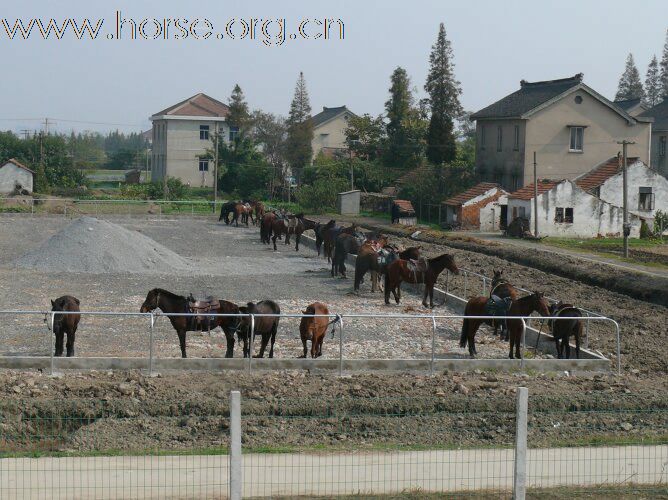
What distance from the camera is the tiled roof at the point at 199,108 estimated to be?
8938cm

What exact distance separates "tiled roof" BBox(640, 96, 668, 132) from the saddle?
178ft

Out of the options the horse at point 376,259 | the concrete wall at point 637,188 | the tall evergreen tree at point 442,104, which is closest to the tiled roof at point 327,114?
the tall evergreen tree at point 442,104

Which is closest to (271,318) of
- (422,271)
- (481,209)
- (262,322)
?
(262,322)

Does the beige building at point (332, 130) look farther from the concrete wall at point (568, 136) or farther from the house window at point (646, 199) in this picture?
the house window at point (646, 199)

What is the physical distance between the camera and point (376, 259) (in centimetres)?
2758

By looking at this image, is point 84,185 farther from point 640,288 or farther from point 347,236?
point 640,288

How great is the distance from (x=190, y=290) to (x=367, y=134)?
5458 cm

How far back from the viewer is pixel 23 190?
69312 millimetres

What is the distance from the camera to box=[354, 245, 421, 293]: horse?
27125 mm

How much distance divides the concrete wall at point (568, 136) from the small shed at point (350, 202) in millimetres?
10819

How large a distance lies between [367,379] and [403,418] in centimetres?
263

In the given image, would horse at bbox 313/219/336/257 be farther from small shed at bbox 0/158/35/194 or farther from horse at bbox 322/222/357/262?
small shed at bbox 0/158/35/194

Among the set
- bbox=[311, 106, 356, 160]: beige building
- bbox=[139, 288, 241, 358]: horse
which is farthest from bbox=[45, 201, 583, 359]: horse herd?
bbox=[311, 106, 356, 160]: beige building

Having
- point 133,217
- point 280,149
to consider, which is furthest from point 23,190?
point 280,149
